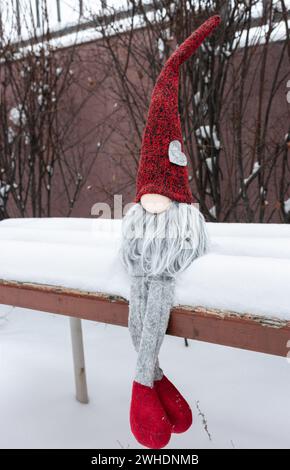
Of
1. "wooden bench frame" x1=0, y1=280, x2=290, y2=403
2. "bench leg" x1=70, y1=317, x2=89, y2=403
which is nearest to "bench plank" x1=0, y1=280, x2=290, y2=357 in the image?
"wooden bench frame" x1=0, y1=280, x2=290, y2=403

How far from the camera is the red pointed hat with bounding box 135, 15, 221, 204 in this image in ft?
2.54

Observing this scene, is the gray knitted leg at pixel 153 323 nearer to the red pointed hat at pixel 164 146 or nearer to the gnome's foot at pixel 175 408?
the gnome's foot at pixel 175 408

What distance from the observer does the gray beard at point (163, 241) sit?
77cm

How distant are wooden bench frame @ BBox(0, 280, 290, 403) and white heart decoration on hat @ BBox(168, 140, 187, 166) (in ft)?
0.94

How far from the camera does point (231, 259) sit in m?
0.72

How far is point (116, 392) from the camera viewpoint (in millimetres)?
1438

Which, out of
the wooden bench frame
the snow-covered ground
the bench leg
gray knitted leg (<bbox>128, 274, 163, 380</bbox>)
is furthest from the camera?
the bench leg

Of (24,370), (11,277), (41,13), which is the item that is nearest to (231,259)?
(11,277)

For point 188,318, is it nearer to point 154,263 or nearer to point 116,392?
point 154,263

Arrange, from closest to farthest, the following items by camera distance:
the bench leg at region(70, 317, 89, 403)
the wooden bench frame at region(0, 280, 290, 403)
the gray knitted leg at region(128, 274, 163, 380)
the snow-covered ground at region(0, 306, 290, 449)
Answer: the wooden bench frame at region(0, 280, 290, 403) → the gray knitted leg at region(128, 274, 163, 380) → the snow-covered ground at region(0, 306, 290, 449) → the bench leg at region(70, 317, 89, 403)

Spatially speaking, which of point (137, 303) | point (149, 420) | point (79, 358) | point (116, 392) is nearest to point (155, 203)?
point (137, 303)

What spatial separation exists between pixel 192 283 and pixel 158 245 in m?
0.10

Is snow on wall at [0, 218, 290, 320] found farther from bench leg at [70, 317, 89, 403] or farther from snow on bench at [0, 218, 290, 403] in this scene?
bench leg at [70, 317, 89, 403]

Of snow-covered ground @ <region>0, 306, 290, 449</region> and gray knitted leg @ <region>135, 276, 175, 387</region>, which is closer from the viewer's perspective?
gray knitted leg @ <region>135, 276, 175, 387</region>
